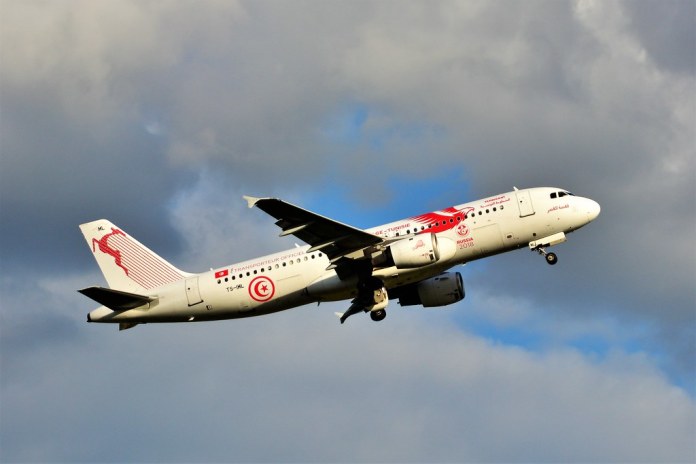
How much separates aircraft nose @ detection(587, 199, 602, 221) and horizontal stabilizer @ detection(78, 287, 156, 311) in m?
24.9

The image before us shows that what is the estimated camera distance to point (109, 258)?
6994cm

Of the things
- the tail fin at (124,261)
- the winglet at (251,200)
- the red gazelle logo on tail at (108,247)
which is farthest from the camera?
the red gazelle logo on tail at (108,247)

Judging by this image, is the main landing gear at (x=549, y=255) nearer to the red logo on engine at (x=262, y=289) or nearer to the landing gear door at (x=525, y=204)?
the landing gear door at (x=525, y=204)

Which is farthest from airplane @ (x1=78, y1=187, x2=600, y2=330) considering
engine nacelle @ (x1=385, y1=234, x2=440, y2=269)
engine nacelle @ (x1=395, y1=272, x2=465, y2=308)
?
engine nacelle @ (x1=395, y1=272, x2=465, y2=308)

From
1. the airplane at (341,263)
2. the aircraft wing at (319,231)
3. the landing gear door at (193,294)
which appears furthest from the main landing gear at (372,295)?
the landing gear door at (193,294)

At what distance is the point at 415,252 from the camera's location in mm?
61531

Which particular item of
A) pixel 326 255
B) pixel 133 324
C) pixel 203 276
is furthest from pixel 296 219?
pixel 133 324

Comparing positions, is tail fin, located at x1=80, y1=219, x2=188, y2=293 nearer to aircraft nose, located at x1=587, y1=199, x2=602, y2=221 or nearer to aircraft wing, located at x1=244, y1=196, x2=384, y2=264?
aircraft wing, located at x1=244, y1=196, x2=384, y2=264

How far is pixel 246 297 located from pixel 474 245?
13.1 metres

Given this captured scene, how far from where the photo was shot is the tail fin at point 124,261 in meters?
68.1

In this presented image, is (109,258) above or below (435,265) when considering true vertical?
above

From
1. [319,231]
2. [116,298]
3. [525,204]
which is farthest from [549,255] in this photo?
[116,298]

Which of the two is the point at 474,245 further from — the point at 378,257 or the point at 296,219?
the point at 296,219

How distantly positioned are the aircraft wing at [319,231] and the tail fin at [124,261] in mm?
9463
